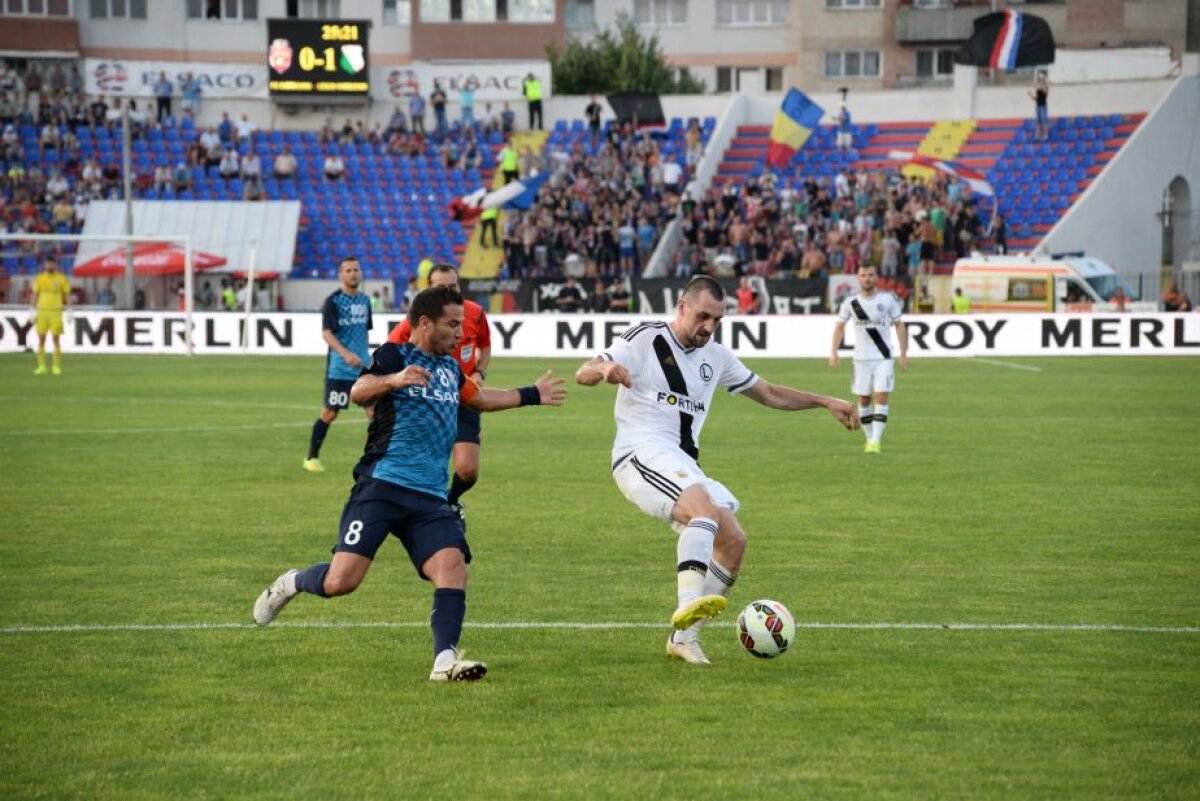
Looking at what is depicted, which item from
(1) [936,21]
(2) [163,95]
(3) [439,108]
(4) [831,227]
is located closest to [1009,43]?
(4) [831,227]

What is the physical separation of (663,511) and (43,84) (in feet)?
193

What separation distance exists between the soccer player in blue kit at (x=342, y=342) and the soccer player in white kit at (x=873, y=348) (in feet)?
19.8

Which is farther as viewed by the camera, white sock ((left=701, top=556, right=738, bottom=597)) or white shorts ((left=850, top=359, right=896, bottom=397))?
white shorts ((left=850, top=359, right=896, bottom=397))

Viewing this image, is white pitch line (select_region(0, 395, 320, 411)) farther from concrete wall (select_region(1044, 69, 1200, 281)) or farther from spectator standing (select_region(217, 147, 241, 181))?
spectator standing (select_region(217, 147, 241, 181))

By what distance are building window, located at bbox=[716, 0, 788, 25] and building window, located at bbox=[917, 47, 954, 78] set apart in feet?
21.2

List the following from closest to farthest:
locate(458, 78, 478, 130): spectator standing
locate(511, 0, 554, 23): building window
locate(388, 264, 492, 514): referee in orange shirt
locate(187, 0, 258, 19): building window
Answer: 1. locate(388, 264, 492, 514): referee in orange shirt
2. locate(458, 78, 478, 130): spectator standing
3. locate(187, 0, 258, 19): building window
4. locate(511, 0, 554, 23): building window

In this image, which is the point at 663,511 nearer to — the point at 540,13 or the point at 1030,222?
the point at 1030,222

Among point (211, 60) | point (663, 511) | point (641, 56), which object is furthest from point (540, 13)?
Answer: point (663, 511)

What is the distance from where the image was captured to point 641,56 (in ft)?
254

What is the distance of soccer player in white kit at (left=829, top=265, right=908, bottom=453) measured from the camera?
66.6 feet

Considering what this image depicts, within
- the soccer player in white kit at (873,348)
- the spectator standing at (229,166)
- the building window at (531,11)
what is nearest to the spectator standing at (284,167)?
the spectator standing at (229,166)

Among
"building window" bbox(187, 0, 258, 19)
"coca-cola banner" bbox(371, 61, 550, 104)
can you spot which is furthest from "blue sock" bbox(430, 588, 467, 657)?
"building window" bbox(187, 0, 258, 19)

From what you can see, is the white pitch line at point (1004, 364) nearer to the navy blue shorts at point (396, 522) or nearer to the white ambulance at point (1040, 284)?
the white ambulance at point (1040, 284)

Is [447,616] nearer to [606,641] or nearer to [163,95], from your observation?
[606,641]
